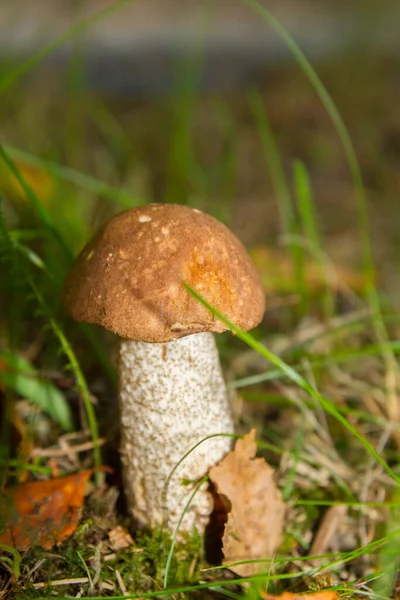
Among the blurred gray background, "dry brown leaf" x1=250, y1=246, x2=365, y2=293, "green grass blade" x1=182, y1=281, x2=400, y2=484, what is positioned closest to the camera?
"green grass blade" x1=182, y1=281, x2=400, y2=484

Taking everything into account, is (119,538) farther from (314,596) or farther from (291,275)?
(291,275)

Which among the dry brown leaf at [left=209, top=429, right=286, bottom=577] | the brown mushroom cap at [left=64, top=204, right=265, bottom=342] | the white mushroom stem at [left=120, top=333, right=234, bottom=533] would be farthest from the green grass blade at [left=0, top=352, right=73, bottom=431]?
the dry brown leaf at [left=209, top=429, right=286, bottom=577]

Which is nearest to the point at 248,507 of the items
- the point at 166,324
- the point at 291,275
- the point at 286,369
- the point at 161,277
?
the point at 286,369

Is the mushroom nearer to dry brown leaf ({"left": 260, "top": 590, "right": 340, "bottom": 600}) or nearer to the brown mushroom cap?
the brown mushroom cap

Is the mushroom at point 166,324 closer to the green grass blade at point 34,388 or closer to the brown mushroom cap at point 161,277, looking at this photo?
the brown mushroom cap at point 161,277

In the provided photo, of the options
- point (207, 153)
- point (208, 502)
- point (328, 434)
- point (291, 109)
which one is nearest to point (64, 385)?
point (208, 502)

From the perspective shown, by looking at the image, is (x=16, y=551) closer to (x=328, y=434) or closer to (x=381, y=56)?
(x=328, y=434)
